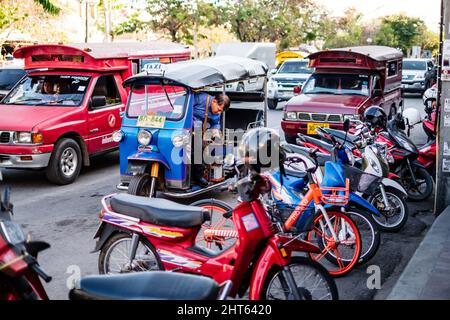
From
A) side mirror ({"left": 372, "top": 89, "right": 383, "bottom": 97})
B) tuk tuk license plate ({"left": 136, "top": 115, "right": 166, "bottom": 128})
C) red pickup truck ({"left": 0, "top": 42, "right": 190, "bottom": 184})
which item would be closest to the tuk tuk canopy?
tuk tuk license plate ({"left": 136, "top": 115, "right": 166, "bottom": 128})

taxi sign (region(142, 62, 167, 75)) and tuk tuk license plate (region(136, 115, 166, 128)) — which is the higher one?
taxi sign (region(142, 62, 167, 75))

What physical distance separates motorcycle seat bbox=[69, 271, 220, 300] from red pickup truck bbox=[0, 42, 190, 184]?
651cm

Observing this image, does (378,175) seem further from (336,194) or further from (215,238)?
(215,238)

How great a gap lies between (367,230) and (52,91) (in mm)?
6700

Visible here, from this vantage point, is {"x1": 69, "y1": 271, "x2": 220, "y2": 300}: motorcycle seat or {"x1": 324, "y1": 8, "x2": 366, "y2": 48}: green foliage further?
{"x1": 324, "y1": 8, "x2": 366, "y2": 48}: green foliage

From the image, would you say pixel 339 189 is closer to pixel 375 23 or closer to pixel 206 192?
pixel 206 192

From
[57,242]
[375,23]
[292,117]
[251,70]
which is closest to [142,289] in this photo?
[57,242]

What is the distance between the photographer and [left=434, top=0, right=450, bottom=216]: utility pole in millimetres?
7684

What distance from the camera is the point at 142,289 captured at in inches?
134

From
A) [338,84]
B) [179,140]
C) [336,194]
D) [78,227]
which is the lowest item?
[78,227]

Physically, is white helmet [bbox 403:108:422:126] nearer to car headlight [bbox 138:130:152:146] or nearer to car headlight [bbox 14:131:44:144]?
car headlight [bbox 138:130:152:146]

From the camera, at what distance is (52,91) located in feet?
35.5

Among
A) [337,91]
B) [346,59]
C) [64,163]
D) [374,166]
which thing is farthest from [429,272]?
[346,59]

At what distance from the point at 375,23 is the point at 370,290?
5670 centimetres
